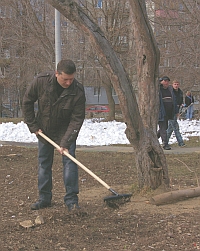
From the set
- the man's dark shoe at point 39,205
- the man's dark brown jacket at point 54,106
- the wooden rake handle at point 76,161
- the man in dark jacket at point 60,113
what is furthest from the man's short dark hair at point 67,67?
the man's dark shoe at point 39,205

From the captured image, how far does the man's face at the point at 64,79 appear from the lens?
465 centimetres

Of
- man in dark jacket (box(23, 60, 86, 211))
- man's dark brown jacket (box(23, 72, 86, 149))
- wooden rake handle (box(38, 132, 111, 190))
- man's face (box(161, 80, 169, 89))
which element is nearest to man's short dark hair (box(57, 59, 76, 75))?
man in dark jacket (box(23, 60, 86, 211))

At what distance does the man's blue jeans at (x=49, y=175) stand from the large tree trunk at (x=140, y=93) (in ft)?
2.66

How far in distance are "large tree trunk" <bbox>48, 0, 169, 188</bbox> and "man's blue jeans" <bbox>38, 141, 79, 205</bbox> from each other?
2.66 ft

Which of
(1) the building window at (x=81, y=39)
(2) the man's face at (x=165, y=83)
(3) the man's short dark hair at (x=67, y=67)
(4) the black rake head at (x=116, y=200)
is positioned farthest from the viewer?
(1) the building window at (x=81, y=39)

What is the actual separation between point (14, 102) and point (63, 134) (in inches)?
1368

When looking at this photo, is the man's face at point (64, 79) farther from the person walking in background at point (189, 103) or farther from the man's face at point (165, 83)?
the person walking in background at point (189, 103)

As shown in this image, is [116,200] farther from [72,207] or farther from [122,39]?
[122,39]

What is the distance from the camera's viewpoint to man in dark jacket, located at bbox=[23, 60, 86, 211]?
4844 millimetres

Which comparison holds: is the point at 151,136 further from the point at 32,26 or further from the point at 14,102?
the point at 14,102

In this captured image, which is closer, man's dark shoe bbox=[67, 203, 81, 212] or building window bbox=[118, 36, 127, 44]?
man's dark shoe bbox=[67, 203, 81, 212]

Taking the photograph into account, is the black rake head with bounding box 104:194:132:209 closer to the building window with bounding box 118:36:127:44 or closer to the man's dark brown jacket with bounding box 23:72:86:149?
the man's dark brown jacket with bounding box 23:72:86:149

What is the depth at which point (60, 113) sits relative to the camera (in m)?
4.92

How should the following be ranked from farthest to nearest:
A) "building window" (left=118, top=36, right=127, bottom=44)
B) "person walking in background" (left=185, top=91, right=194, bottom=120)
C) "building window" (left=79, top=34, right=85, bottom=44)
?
"person walking in background" (left=185, top=91, right=194, bottom=120)
"building window" (left=79, top=34, right=85, bottom=44)
"building window" (left=118, top=36, right=127, bottom=44)
